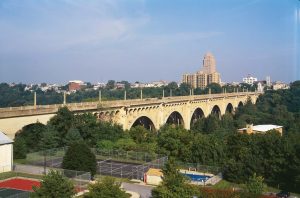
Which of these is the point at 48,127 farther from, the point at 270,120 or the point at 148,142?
the point at 270,120

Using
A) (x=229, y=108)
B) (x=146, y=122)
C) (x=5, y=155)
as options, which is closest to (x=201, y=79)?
(x=229, y=108)

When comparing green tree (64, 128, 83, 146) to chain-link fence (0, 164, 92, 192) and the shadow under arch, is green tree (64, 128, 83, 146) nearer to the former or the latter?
chain-link fence (0, 164, 92, 192)

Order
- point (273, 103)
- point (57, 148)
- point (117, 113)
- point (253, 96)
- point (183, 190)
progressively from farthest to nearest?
1. point (253, 96)
2. point (273, 103)
3. point (117, 113)
4. point (57, 148)
5. point (183, 190)

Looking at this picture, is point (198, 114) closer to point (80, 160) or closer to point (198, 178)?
point (198, 178)

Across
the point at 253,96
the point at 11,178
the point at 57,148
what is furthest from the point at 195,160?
the point at 253,96

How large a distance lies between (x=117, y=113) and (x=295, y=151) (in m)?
21.3

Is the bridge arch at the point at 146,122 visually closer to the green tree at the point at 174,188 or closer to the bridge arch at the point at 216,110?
the bridge arch at the point at 216,110

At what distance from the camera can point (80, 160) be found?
2362 centimetres

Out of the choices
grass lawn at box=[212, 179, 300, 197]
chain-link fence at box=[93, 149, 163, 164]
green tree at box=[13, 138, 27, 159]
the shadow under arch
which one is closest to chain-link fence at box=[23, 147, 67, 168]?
green tree at box=[13, 138, 27, 159]

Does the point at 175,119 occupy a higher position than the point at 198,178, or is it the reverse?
the point at 175,119

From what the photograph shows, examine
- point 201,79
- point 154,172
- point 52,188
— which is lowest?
point 154,172

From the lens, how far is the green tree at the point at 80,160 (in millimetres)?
23609

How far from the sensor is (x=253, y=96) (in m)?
100

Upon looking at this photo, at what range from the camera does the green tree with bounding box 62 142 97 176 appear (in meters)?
23.6
